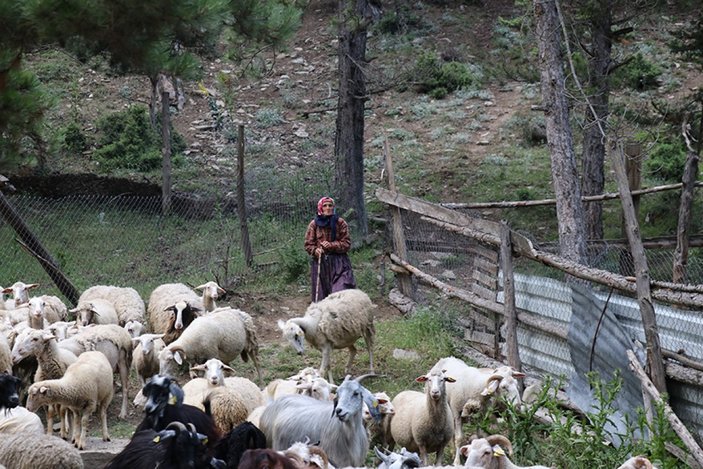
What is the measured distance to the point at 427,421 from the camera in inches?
310

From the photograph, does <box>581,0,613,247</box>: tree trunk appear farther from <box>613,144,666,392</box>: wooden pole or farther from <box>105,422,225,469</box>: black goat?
<box>105,422,225,469</box>: black goat

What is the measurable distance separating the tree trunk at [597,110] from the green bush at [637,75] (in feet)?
1.54

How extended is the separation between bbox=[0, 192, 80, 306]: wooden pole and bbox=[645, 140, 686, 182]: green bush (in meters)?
10.7

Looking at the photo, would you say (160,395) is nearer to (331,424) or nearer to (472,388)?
(331,424)

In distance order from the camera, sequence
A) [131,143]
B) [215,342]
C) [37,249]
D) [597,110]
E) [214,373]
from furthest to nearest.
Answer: [131,143] < [597,110] < [37,249] < [215,342] < [214,373]

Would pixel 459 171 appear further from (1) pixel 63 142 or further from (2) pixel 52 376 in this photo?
(2) pixel 52 376

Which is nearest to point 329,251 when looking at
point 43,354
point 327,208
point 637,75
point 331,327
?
point 327,208

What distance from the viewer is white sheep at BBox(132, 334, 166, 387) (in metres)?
9.84

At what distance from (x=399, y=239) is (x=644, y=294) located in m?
6.52

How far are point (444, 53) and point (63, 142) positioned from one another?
11210mm

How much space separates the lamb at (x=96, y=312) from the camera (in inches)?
424

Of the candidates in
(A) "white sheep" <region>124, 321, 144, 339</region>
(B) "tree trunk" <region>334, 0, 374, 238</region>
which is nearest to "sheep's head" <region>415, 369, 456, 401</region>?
(A) "white sheep" <region>124, 321, 144, 339</region>

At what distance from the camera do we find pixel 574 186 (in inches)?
402

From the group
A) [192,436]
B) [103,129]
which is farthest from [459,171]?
[192,436]
